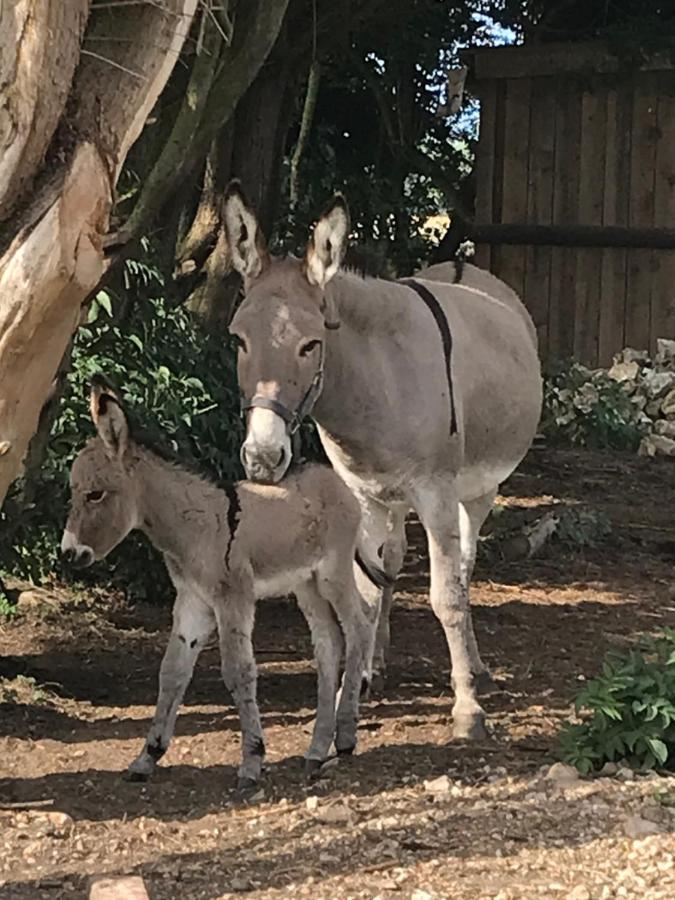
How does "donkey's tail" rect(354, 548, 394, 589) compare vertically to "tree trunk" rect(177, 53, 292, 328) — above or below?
below

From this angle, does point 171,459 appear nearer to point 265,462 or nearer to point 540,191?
point 265,462

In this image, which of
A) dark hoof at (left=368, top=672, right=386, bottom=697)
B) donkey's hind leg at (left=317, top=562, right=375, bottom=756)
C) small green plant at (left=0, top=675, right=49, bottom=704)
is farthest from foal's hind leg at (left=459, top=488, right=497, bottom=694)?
small green plant at (left=0, top=675, right=49, bottom=704)

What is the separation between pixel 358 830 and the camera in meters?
4.68

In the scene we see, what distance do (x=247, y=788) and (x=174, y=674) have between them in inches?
18.9

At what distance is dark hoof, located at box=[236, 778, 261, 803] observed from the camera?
5.10 metres

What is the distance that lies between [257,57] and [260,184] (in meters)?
2.44

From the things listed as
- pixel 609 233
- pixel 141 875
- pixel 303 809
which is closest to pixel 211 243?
pixel 303 809

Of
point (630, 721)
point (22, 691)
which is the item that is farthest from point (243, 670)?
point (22, 691)

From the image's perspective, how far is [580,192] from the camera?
14117 mm

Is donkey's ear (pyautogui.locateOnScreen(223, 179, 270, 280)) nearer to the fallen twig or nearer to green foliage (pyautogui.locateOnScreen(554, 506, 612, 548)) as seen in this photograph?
the fallen twig

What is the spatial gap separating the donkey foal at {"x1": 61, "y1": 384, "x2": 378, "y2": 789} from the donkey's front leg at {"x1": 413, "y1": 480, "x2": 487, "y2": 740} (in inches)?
19.6

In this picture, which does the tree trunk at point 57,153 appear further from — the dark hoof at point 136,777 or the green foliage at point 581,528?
the green foliage at point 581,528

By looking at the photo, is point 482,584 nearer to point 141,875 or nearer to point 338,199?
point 338,199

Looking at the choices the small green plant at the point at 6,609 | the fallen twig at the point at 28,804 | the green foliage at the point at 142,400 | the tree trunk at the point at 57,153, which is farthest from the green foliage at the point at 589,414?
the tree trunk at the point at 57,153
